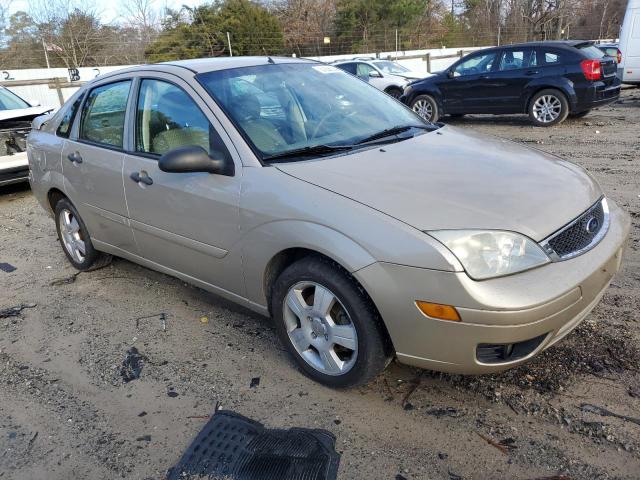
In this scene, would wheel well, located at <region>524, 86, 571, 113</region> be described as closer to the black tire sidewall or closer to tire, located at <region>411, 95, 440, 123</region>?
tire, located at <region>411, 95, 440, 123</region>

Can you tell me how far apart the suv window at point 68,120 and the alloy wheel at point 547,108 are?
29.6ft

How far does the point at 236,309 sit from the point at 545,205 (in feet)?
7.35

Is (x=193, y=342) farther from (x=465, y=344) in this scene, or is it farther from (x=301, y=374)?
(x=465, y=344)

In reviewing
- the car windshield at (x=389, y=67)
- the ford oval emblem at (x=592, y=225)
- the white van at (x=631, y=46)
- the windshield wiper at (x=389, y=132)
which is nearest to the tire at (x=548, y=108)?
the white van at (x=631, y=46)

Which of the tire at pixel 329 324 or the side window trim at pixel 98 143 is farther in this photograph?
the side window trim at pixel 98 143

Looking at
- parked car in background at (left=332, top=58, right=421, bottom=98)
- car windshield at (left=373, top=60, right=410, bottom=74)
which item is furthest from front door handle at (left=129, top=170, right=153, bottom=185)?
car windshield at (left=373, top=60, right=410, bottom=74)

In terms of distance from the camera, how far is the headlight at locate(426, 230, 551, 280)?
7.54 feet

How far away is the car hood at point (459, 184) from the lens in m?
2.44

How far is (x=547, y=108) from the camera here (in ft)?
35.1

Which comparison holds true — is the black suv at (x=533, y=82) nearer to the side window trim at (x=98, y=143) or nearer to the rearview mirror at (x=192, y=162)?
the side window trim at (x=98, y=143)

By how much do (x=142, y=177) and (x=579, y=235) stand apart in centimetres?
259

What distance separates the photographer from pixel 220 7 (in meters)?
39.1

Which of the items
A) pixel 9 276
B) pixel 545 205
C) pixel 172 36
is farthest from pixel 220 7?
pixel 545 205

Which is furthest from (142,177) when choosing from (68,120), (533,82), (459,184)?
(533,82)
